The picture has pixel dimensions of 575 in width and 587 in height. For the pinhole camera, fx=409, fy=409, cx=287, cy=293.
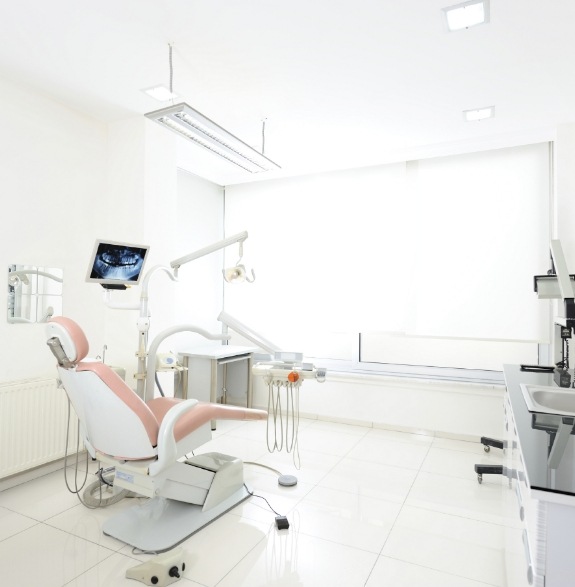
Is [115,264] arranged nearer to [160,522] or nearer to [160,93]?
[160,93]

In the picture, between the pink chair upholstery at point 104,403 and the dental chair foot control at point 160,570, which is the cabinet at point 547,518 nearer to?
the dental chair foot control at point 160,570

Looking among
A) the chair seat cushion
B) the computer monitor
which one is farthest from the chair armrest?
the computer monitor

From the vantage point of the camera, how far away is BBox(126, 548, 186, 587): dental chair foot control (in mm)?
1743

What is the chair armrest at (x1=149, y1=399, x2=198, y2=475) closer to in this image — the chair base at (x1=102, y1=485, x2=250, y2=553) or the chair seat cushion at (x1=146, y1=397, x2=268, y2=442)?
the chair seat cushion at (x1=146, y1=397, x2=268, y2=442)

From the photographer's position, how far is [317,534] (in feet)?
7.22

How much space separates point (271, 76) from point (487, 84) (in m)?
1.39

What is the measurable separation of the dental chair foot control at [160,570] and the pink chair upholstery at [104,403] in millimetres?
438

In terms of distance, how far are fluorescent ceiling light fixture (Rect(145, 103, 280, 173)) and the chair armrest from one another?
1594 mm

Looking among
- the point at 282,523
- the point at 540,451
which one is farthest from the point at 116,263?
the point at 540,451

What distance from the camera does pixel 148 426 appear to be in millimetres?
1930

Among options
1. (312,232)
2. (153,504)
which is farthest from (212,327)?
(153,504)

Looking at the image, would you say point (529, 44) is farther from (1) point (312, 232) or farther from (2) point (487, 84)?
(1) point (312, 232)

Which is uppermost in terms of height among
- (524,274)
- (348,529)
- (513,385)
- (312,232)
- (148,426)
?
(312,232)

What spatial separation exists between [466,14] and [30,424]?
342 centimetres
